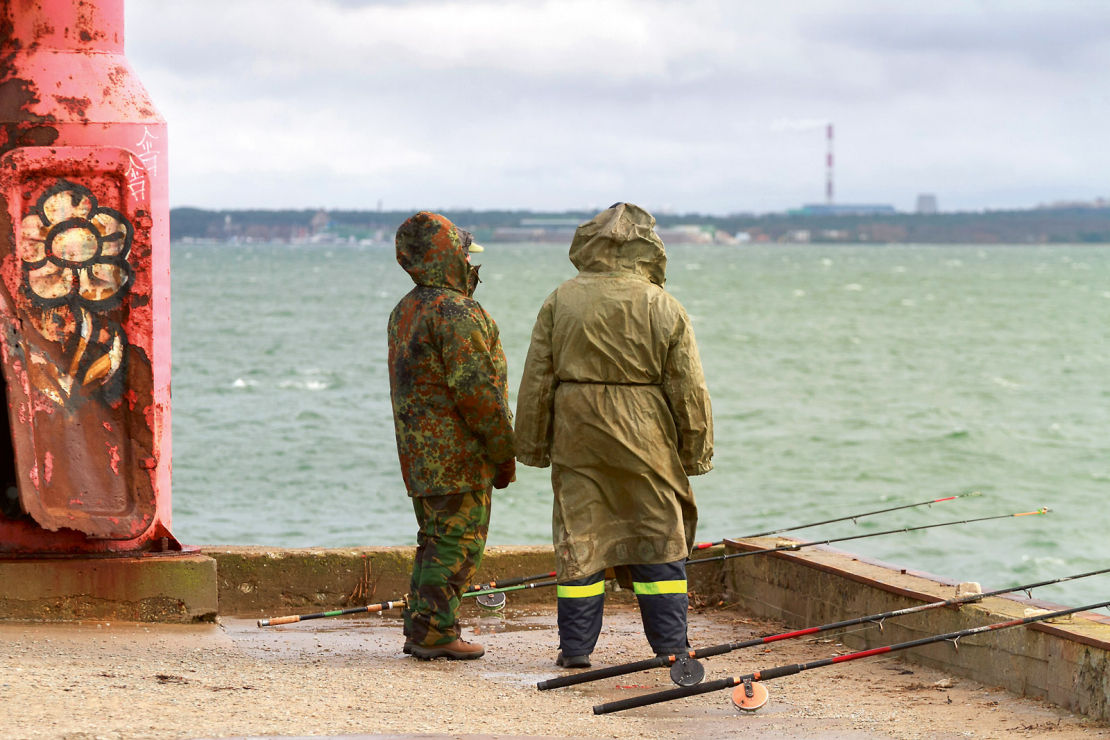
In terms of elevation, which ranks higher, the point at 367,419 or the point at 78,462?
the point at 78,462

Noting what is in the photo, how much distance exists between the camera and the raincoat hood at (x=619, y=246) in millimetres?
5684

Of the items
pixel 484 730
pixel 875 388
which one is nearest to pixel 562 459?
pixel 484 730

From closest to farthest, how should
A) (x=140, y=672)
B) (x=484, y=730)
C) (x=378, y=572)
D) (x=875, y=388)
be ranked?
(x=484, y=730)
(x=140, y=672)
(x=378, y=572)
(x=875, y=388)

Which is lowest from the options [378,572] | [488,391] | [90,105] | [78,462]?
[378,572]

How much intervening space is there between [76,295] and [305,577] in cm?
178

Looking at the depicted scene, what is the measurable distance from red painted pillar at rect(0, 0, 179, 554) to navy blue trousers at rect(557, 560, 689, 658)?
1.89 metres

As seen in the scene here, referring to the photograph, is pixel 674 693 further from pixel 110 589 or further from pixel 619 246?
pixel 110 589

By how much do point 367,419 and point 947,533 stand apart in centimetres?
1395

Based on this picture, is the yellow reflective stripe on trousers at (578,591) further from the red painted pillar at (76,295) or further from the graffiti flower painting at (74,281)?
the graffiti flower painting at (74,281)

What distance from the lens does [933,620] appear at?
588 cm

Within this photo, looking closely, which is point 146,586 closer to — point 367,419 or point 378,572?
point 378,572

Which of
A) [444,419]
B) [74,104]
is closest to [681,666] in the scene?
[444,419]

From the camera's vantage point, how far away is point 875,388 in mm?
36938

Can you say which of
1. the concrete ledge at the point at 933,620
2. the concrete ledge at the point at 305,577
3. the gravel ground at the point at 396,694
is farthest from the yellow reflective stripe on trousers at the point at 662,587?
the concrete ledge at the point at 305,577
